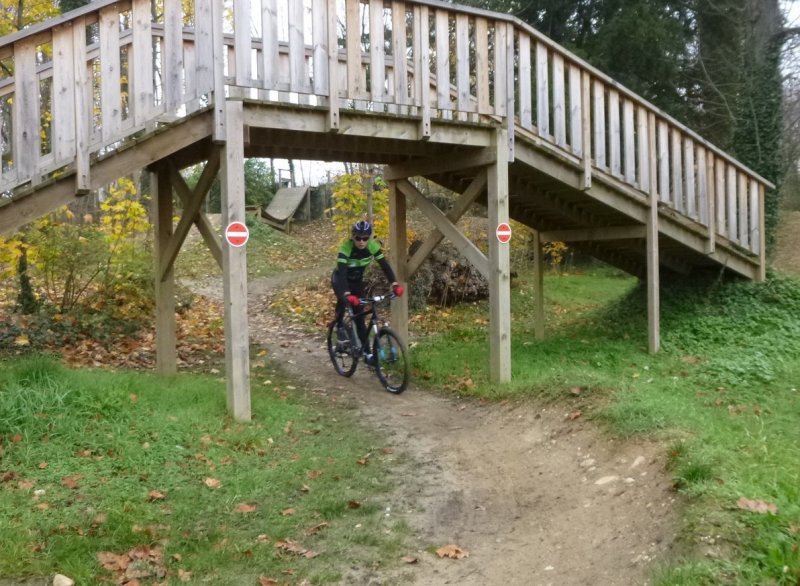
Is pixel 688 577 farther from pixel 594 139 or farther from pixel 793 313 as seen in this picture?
pixel 793 313

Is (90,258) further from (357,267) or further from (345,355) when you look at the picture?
(357,267)

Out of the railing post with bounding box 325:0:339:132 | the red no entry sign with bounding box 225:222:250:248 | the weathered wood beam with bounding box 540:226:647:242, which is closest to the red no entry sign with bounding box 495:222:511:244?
the railing post with bounding box 325:0:339:132

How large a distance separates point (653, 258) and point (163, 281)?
704cm

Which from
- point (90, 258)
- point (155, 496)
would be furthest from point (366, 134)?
point (90, 258)

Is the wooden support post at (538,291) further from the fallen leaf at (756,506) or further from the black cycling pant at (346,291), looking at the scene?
the fallen leaf at (756,506)

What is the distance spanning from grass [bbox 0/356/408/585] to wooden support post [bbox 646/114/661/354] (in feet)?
18.3

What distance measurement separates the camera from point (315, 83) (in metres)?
7.64

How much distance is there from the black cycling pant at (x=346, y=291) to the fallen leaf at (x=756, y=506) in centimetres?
604

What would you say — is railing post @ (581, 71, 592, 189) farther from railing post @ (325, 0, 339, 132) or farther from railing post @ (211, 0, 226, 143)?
railing post @ (211, 0, 226, 143)

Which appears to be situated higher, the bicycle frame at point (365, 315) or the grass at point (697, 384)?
the bicycle frame at point (365, 315)

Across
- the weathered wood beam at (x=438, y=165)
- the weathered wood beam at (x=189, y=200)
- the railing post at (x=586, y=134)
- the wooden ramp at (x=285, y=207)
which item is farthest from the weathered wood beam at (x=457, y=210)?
the wooden ramp at (x=285, y=207)

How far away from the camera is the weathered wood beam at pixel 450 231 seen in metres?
9.03

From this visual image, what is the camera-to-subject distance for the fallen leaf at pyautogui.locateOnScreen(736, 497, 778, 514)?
149 inches

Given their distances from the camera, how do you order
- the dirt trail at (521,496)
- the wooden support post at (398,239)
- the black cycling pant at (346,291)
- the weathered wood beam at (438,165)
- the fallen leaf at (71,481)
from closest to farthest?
the dirt trail at (521,496), the fallen leaf at (71,481), the weathered wood beam at (438,165), the black cycling pant at (346,291), the wooden support post at (398,239)
